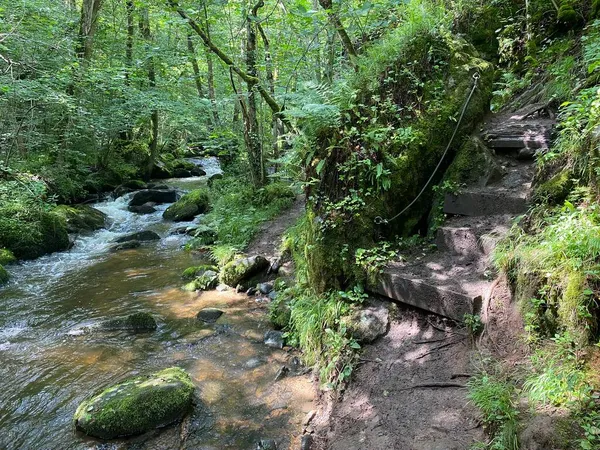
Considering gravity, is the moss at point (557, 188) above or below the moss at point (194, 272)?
above

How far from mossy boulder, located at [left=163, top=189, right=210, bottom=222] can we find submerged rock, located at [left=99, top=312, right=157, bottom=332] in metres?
7.68

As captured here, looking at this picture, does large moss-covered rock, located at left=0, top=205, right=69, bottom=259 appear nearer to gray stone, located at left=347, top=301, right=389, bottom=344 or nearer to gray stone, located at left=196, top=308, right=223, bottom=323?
gray stone, located at left=196, top=308, right=223, bottom=323

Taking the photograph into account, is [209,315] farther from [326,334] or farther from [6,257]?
[6,257]

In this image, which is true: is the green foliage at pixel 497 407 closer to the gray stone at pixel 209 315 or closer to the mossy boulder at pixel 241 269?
the gray stone at pixel 209 315

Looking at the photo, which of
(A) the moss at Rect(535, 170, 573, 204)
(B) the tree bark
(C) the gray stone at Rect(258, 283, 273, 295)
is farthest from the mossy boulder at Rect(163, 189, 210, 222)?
(A) the moss at Rect(535, 170, 573, 204)

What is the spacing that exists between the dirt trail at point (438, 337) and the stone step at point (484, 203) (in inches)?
0.5

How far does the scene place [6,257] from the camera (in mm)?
9508

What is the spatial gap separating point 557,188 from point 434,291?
1542mm

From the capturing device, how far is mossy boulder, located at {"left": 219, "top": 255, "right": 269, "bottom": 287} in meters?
8.07

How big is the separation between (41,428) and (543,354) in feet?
16.8

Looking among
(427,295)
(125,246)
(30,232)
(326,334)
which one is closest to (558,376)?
(427,295)

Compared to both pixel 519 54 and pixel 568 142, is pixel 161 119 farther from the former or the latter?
pixel 568 142

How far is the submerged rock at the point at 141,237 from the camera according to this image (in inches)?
462

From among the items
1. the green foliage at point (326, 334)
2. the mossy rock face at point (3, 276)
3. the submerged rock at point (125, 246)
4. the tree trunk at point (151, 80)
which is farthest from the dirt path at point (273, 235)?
the tree trunk at point (151, 80)
